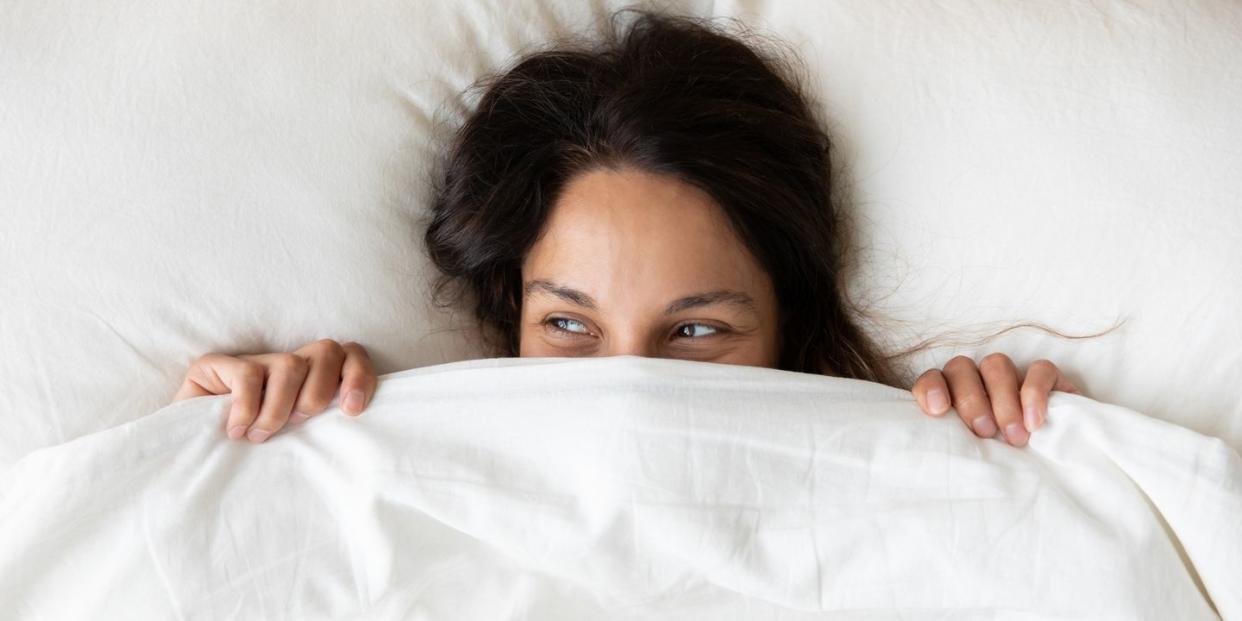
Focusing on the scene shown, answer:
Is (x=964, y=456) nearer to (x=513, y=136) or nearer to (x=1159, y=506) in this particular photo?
(x=1159, y=506)

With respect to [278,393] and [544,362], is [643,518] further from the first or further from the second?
[278,393]

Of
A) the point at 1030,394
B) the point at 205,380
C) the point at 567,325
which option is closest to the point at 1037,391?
the point at 1030,394

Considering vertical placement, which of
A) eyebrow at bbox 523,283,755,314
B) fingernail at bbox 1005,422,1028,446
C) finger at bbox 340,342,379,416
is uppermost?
eyebrow at bbox 523,283,755,314

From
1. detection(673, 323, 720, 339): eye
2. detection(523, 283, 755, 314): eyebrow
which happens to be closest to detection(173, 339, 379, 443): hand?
detection(523, 283, 755, 314): eyebrow

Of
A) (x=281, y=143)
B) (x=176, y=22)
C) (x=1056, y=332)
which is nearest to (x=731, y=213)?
(x=1056, y=332)

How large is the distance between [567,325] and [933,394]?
1.15 ft

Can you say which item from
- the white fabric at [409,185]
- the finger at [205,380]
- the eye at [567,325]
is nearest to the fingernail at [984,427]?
the white fabric at [409,185]

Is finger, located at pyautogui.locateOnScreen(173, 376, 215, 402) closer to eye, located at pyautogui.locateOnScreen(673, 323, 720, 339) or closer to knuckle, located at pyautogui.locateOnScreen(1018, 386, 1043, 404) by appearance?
eye, located at pyautogui.locateOnScreen(673, 323, 720, 339)

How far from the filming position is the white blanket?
818 millimetres

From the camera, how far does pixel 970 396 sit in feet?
3.08

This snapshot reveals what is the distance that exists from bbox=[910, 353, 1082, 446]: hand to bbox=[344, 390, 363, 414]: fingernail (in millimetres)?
465

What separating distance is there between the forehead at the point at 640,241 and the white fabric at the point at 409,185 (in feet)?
0.47

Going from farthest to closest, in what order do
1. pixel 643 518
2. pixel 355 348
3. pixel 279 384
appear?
pixel 355 348, pixel 279 384, pixel 643 518

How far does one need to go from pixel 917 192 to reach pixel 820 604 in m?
0.43
